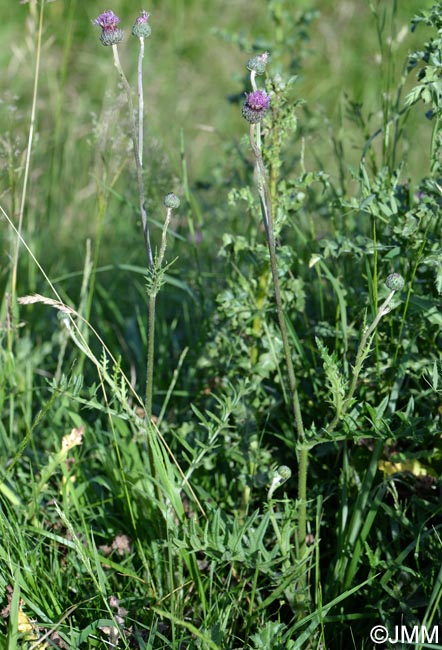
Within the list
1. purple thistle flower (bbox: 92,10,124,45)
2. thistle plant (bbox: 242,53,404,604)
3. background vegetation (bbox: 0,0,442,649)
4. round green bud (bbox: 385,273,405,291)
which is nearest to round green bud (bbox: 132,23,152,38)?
purple thistle flower (bbox: 92,10,124,45)

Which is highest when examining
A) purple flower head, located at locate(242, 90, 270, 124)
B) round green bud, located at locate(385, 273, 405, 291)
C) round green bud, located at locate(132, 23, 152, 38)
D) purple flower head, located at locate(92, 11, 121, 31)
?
purple flower head, located at locate(92, 11, 121, 31)

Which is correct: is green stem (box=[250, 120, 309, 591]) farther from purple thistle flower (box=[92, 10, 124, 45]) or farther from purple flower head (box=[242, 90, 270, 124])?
purple thistle flower (box=[92, 10, 124, 45])

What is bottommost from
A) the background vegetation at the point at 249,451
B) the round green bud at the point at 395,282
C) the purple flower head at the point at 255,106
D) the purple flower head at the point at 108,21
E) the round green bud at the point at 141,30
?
the background vegetation at the point at 249,451

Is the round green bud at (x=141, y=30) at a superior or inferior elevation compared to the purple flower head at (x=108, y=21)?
inferior

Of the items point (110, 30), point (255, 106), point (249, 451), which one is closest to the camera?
point (255, 106)

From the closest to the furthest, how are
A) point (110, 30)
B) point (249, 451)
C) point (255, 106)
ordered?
point (255, 106)
point (110, 30)
point (249, 451)

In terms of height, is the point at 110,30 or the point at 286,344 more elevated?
the point at 110,30

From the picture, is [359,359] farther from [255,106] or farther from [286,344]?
[255,106]

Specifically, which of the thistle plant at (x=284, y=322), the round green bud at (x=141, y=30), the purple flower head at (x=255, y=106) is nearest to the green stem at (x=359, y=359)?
the thistle plant at (x=284, y=322)

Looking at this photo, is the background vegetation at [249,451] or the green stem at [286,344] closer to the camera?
the green stem at [286,344]

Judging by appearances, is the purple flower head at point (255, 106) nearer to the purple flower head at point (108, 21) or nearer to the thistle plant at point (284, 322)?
the thistle plant at point (284, 322)

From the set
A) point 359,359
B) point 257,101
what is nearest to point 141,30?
point 257,101

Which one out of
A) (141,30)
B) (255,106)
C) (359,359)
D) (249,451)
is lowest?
(249,451)

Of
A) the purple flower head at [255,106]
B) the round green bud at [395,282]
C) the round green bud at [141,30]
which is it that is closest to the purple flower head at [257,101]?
the purple flower head at [255,106]
